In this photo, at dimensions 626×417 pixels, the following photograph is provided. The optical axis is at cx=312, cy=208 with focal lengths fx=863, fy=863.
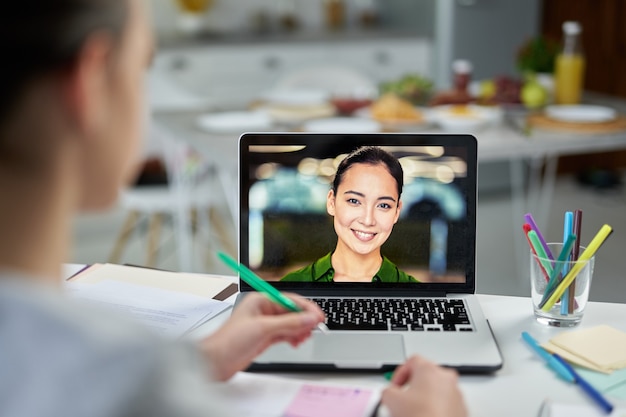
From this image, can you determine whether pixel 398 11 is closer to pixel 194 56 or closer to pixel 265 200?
pixel 194 56

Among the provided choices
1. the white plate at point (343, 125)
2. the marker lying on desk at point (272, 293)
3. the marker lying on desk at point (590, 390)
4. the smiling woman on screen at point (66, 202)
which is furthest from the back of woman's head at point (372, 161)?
the white plate at point (343, 125)

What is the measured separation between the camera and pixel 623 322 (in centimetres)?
124

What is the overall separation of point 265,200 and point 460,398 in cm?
49

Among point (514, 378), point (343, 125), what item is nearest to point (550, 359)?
point (514, 378)

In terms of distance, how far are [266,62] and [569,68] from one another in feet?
6.48

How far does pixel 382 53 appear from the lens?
15.5 feet

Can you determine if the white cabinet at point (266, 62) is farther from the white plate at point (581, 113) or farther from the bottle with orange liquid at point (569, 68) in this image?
the white plate at point (581, 113)

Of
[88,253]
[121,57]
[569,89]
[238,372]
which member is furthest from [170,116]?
[121,57]

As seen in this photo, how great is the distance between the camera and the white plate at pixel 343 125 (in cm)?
249

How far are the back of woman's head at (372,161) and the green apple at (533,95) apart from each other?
1.72 meters

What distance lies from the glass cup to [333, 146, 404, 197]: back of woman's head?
23cm

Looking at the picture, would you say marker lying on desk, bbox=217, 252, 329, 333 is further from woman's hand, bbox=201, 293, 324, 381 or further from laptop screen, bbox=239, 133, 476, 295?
laptop screen, bbox=239, 133, 476, 295

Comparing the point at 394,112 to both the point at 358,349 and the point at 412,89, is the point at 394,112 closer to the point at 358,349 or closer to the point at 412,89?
the point at 412,89

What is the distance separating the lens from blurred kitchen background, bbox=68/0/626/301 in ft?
13.0
